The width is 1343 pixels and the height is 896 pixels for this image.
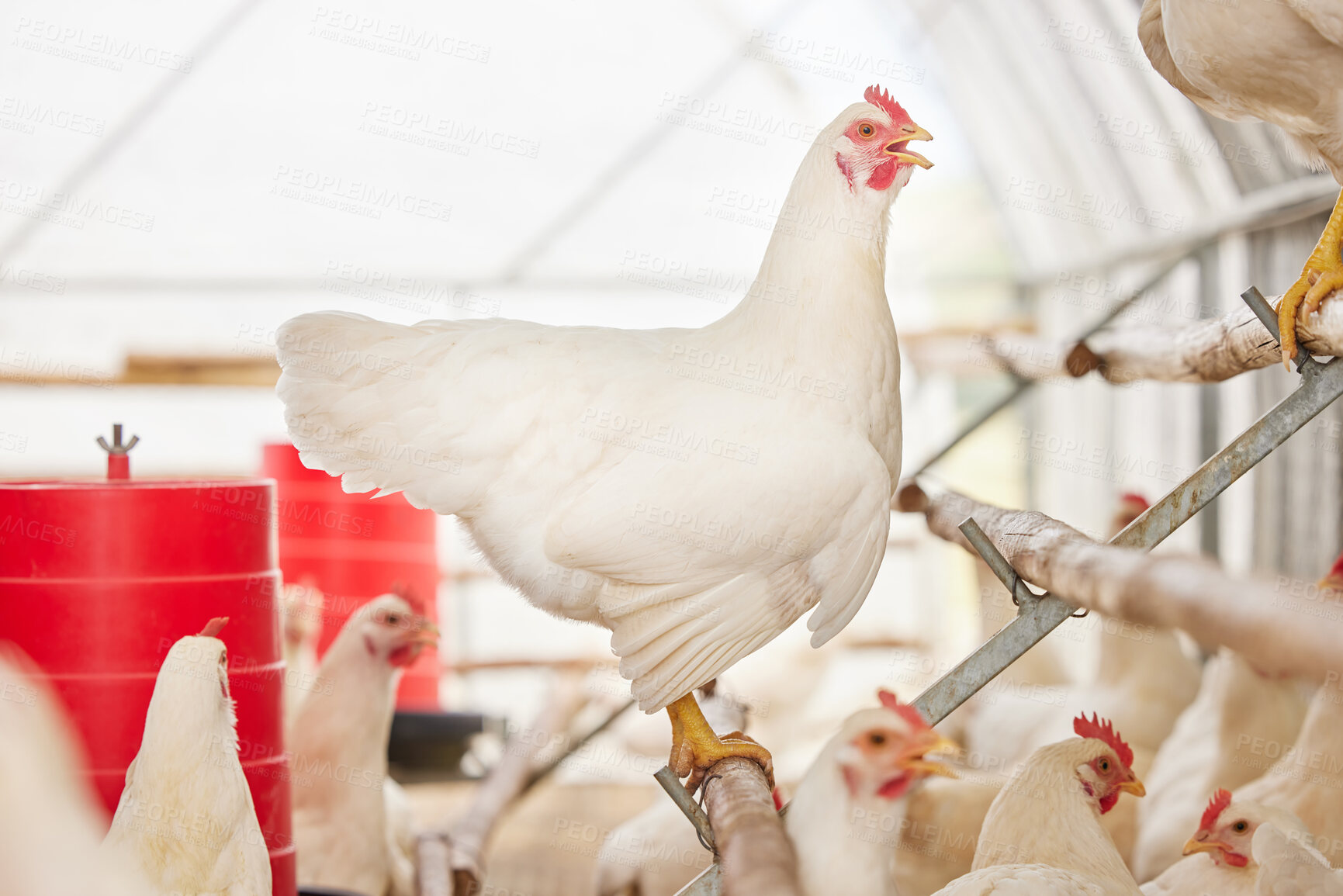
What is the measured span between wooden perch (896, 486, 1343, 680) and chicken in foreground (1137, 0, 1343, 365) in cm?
57

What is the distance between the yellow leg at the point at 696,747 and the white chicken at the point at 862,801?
0.31 ft

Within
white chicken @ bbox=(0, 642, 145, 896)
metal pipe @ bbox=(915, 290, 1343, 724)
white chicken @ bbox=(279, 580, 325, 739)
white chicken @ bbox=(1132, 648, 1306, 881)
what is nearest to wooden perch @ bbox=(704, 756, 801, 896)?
metal pipe @ bbox=(915, 290, 1343, 724)

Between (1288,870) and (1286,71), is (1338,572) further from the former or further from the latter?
(1286,71)

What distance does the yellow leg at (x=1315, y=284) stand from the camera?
1.38 meters

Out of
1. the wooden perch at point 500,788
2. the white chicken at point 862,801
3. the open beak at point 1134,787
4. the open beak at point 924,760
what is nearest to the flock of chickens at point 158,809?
the wooden perch at point 500,788

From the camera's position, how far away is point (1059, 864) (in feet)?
5.15

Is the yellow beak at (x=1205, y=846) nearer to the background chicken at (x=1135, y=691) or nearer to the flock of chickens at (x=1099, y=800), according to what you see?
the flock of chickens at (x=1099, y=800)

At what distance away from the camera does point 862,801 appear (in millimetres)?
1466

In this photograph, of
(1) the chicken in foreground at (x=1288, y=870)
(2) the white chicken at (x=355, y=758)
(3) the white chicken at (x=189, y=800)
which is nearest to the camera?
(3) the white chicken at (x=189, y=800)

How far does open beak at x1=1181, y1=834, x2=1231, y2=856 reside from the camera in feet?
5.52

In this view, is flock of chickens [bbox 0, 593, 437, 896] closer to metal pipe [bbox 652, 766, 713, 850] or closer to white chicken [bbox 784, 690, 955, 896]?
metal pipe [bbox 652, 766, 713, 850]

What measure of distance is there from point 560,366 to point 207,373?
3712 mm

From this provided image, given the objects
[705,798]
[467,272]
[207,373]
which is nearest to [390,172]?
[467,272]

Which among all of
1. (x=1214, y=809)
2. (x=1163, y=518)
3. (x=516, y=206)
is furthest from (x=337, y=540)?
(x=1163, y=518)
